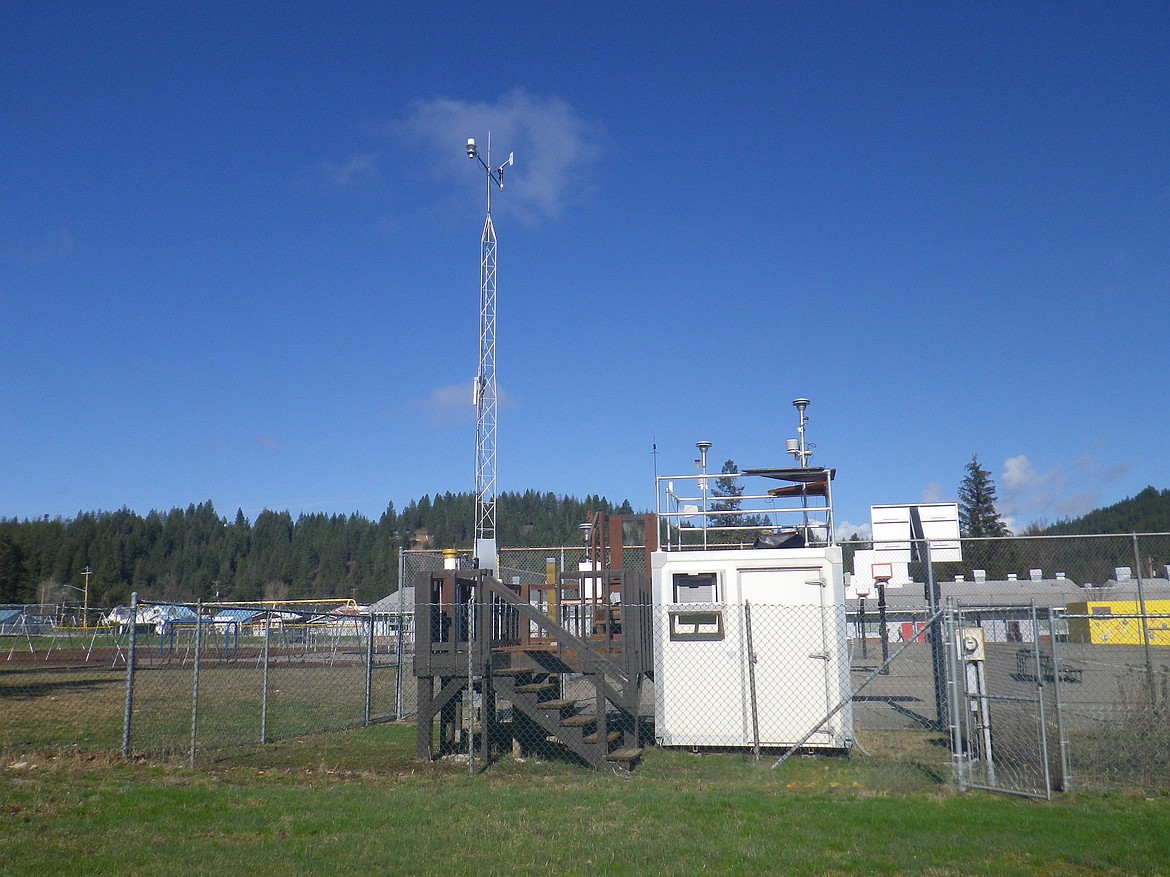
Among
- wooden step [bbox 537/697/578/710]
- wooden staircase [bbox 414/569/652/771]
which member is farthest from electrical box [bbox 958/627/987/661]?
wooden step [bbox 537/697/578/710]

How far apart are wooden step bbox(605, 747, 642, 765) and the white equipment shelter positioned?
3.27 feet

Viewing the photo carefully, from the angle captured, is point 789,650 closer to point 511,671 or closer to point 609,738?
point 609,738

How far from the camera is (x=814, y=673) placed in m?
11.6

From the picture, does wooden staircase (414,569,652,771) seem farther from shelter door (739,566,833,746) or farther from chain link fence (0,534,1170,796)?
shelter door (739,566,833,746)

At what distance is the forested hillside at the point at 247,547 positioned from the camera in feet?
359

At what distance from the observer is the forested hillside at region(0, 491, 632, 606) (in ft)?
359

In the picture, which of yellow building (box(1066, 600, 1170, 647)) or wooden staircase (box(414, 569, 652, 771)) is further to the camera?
yellow building (box(1066, 600, 1170, 647))

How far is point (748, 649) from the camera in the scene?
36.8ft

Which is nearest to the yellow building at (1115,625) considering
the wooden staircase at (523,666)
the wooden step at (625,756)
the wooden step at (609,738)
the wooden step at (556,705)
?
the wooden staircase at (523,666)

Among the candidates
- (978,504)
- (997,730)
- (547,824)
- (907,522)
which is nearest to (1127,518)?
(978,504)

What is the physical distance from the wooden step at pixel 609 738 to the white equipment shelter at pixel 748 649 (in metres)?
0.57

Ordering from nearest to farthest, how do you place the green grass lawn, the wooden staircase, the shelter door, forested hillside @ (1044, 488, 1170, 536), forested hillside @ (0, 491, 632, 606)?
1. the green grass lawn
2. the wooden staircase
3. the shelter door
4. forested hillside @ (1044, 488, 1170, 536)
5. forested hillside @ (0, 491, 632, 606)

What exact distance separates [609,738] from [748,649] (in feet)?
6.89

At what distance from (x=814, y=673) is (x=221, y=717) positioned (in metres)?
10.6
